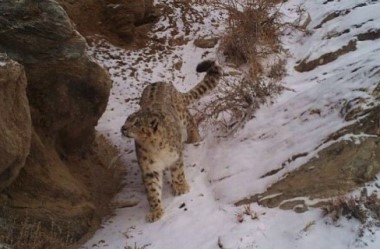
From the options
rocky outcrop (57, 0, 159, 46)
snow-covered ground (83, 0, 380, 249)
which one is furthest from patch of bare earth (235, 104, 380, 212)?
rocky outcrop (57, 0, 159, 46)

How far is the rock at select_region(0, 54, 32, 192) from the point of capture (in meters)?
4.83

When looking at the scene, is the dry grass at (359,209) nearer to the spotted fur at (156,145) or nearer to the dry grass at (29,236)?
the spotted fur at (156,145)

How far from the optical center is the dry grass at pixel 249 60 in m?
7.00

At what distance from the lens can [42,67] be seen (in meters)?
6.07

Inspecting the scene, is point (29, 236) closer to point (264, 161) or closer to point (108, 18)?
point (264, 161)

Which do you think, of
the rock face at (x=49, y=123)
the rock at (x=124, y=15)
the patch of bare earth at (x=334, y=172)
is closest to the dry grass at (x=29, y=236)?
the rock face at (x=49, y=123)

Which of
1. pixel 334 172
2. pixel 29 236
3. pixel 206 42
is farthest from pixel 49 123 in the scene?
pixel 206 42

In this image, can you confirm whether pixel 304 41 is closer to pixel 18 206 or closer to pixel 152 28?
pixel 152 28

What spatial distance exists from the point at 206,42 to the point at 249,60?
136 cm

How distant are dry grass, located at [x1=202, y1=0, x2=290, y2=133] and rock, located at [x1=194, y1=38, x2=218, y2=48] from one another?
413 mm

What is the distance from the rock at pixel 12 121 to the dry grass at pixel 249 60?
8.91 ft

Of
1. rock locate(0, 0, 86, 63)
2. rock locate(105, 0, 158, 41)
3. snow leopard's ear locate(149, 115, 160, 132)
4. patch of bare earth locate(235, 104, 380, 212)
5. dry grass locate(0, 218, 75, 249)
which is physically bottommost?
dry grass locate(0, 218, 75, 249)

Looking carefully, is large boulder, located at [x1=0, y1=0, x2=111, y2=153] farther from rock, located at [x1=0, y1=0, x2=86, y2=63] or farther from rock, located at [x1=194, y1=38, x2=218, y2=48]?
rock, located at [x1=194, y1=38, x2=218, y2=48]

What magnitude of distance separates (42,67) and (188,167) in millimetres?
2142
